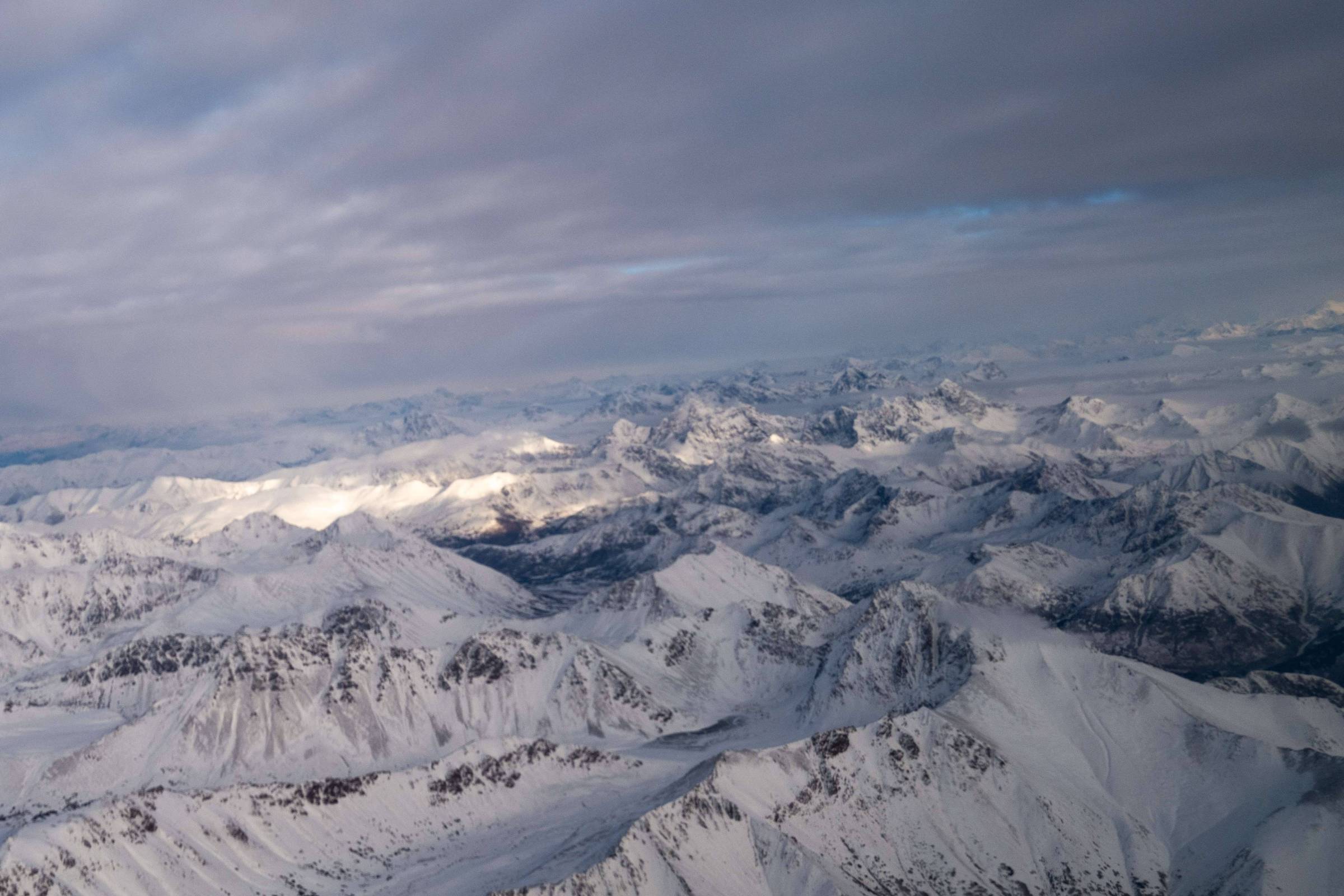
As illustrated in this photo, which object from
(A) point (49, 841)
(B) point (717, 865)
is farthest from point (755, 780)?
(A) point (49, 841)

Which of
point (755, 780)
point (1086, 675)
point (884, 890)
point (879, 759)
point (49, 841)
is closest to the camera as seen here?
point (49, 841)

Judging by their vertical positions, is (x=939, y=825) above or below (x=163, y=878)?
below

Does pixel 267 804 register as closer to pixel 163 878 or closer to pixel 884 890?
pixel 163 878

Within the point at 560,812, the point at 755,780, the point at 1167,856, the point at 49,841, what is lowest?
the point at 1167,856

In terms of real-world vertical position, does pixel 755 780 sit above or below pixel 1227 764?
above

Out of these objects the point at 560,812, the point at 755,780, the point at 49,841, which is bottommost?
the point at 560,812

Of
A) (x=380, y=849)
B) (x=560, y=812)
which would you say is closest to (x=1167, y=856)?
(x=560, y=812)

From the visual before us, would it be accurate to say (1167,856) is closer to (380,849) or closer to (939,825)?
(939,825)

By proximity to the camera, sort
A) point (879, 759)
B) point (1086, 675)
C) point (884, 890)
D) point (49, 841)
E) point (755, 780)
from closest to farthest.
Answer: point (49, 841) → point (884, 890) → point (755, 780) → point (879, 759) → point (1086, 675)

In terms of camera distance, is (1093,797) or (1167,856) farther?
(1093,797)
